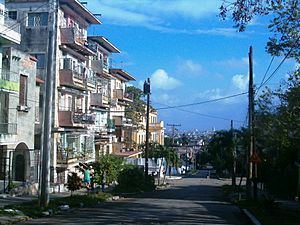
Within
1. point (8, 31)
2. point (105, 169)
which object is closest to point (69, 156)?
point (105, 169)

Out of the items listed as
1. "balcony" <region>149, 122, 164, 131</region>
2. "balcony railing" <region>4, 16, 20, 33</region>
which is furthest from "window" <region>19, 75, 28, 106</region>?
"balcony" <region>149, 122, 164, 131</region>

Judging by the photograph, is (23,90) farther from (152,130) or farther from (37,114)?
(152,130)

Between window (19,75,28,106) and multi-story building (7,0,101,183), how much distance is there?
15.4 feet

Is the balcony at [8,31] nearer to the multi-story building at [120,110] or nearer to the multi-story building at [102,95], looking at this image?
the multi-story building at [102,95]

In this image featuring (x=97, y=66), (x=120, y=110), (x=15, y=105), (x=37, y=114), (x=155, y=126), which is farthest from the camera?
(x=155, y=126)

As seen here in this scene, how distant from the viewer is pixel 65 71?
125 feet

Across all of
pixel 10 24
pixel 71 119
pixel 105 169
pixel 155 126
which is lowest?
pixel 105 169

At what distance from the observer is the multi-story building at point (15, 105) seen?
2688cm

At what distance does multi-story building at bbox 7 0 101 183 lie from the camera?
3681 centimetres

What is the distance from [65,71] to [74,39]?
2.55 m

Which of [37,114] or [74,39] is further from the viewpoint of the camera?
[74,39]

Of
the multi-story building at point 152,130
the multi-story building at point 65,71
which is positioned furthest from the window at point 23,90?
the multi-story building at point 152,130

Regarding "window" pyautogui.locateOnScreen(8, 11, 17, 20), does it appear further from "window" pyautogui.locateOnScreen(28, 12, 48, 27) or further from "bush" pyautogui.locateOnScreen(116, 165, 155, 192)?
"bush" pyautogui.locateOnScreen(116, 165, 155, 192)

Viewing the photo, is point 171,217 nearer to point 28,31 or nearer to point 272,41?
point 272,41
